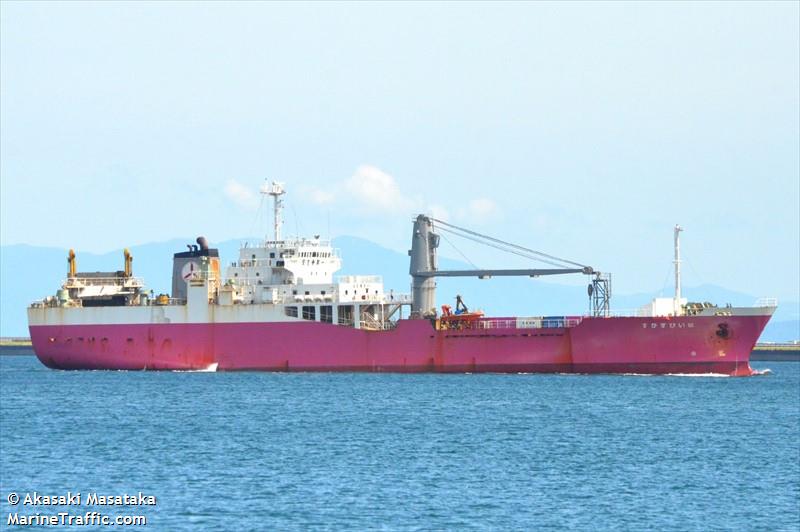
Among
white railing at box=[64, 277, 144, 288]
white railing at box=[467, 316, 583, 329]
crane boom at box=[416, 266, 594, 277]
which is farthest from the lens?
white railing at box=[64, 277, 144, 288]

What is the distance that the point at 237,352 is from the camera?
60.3 metres

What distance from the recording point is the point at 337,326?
58531mm

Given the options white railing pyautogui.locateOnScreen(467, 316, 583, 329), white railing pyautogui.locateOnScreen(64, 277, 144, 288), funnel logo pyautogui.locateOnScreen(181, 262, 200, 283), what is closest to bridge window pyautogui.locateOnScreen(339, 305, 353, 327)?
white railing pyautogui.locateOnScreen(467, 316, 583, 329)

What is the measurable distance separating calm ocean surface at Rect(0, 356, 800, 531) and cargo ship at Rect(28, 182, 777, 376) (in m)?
2.37

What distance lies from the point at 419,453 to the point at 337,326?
24.4 m

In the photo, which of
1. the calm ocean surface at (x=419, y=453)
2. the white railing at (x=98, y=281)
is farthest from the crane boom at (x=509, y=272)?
the white railing at (x=98, y=281)

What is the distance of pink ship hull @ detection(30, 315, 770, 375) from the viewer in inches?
2168

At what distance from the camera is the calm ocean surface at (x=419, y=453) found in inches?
1065

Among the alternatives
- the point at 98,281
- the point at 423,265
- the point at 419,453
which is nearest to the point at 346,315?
the point at 423,265

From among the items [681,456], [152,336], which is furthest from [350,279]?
[681,456]

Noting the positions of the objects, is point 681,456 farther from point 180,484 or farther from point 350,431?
point 180,484

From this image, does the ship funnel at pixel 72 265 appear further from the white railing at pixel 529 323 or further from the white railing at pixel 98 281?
the white railing at pixel 529 323

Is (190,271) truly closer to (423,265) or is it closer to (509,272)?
(423,265)

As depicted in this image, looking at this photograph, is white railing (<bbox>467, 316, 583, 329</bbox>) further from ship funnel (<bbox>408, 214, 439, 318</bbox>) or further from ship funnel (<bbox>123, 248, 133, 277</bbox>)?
ship funnel (<bbox>123, 248, 133, 277</bbox>)
